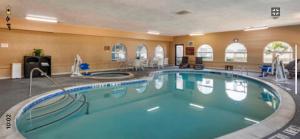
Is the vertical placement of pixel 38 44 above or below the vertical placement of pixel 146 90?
above

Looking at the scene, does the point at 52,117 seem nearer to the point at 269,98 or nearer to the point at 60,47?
the point at 269,98

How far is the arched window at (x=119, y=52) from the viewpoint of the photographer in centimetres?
1262

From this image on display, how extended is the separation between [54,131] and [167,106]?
293 centimetres

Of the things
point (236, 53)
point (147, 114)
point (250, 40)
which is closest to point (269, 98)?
point (147, 114)

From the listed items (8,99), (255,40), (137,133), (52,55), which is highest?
(255,40)

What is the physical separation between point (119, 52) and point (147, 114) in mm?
9042

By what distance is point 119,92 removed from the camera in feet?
22.4

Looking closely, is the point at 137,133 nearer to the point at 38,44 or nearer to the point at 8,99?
the point at 8,99

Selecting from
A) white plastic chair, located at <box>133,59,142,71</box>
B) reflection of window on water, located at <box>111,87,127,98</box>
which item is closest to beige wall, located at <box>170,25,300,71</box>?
white plastic chair, located at <box>133,59,142,71</box>

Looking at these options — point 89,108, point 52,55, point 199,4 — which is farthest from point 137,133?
point 52,55

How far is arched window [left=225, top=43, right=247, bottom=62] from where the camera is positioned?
40.4ft

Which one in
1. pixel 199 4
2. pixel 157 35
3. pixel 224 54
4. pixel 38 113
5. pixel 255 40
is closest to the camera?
pixel 38 113

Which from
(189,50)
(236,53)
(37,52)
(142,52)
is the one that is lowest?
(37,52)

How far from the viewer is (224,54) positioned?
1302 centimetres
